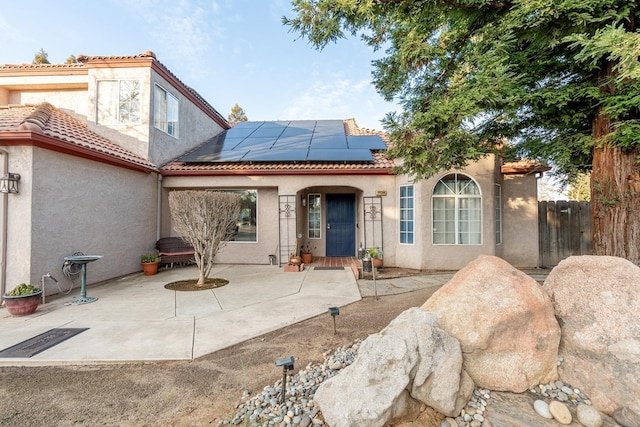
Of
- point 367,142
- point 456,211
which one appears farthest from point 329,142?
point 456,211

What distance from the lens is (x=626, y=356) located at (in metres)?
2.25

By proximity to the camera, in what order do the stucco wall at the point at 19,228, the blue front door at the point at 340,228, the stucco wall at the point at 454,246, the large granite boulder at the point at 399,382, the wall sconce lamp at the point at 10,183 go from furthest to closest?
the blue front door at the point at 340,228 → the stucco wall at the point at 454,246 → the stucco wall at the point at 19,228 → the wall sconce lamp at the point at 10,183 → the large granite boulder at the point at 399,382

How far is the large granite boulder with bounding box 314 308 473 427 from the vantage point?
1.95 m

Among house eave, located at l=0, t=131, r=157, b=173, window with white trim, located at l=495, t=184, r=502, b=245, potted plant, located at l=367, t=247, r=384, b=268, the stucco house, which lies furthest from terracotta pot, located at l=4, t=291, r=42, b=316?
window with white trim, located at l=495, t=184, r=502, b=245

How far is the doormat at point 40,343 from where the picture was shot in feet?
11.0

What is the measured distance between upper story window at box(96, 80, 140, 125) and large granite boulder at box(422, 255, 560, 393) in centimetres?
994

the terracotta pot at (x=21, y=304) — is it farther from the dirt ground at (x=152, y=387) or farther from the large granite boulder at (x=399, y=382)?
the large granite boulder at (x=399, y=382)

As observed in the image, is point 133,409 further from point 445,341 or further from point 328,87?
point 328,87

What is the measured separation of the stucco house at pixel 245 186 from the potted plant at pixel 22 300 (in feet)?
4.90

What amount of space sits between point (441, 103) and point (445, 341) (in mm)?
3017

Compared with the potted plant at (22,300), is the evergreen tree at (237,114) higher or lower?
higher

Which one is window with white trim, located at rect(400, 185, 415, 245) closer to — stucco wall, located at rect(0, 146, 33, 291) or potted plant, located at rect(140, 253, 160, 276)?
potted plant, located at rect(140, 253, 160, 276)

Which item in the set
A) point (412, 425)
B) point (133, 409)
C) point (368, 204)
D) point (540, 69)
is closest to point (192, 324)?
point (133, 409)

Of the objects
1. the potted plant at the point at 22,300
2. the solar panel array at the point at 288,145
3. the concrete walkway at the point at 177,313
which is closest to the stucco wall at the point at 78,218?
the concrete walkway at the point at 177,313
